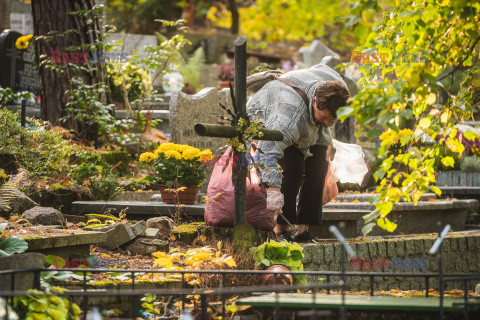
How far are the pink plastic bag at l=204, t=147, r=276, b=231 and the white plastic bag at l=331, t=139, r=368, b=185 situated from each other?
0.95 metres

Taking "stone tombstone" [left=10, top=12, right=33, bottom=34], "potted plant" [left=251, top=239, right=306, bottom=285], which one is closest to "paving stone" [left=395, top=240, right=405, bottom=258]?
"potted plant" [left=251, top=239, right=306, bottom=285]

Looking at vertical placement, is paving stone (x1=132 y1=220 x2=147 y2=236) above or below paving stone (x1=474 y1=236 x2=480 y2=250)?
above

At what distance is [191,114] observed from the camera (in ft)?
29.9

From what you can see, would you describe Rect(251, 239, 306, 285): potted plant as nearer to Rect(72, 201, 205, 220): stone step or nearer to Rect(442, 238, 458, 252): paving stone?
Rect(72, 201, 205, 220): stone step

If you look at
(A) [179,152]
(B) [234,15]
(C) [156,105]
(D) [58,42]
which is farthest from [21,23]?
(A) [179,152]

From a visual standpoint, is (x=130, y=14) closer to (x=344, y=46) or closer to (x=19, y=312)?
(x=344, y=46)

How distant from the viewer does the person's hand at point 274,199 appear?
202 inches

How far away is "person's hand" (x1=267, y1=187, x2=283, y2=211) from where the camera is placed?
16.8 ft

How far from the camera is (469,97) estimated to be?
464 centimetres

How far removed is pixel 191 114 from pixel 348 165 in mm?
3166

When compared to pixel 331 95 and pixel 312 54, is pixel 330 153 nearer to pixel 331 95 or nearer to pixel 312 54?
pixel 331 95

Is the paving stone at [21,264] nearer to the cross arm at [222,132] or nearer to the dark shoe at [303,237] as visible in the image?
the cross arm at [222,132]

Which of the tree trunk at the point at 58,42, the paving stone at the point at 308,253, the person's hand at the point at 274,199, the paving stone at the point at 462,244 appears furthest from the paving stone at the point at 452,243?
the tree trunk at the point at 58,42

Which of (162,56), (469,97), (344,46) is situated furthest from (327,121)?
(344,46)
